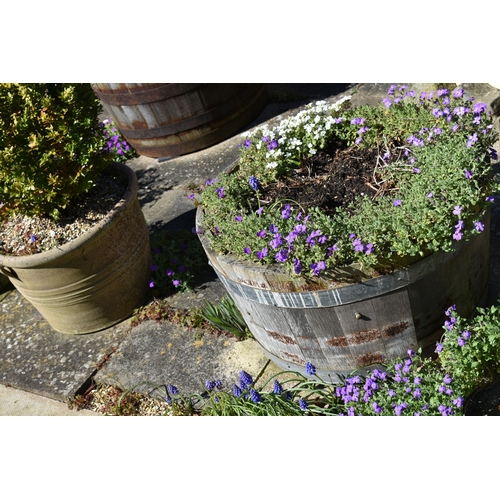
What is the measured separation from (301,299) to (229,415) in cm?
88

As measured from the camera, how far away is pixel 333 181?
3504 mm

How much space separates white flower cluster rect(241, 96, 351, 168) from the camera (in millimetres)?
3662

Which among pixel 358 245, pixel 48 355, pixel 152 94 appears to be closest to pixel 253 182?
pixel 358 245

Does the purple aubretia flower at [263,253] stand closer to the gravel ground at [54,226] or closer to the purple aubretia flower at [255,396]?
the purple aubretia flower at [255,396]

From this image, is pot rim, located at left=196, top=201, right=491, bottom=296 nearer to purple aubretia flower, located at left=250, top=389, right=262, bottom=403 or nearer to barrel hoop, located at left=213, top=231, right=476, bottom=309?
barrel hoop, located at left=213, top=231, right=476, bottom=309

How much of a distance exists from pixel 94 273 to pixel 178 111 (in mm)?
2404

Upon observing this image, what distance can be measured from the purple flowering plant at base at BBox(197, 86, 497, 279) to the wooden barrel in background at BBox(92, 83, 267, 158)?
82.2 inches

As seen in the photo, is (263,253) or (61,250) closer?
(263,253)

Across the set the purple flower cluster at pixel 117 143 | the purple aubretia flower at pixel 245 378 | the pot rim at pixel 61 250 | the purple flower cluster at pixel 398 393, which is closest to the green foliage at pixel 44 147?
the pot rim at pixel 61 250

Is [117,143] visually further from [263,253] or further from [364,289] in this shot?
[364,289]

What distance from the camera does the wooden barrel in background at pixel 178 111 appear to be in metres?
5.61

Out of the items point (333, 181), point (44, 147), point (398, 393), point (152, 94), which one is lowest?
point (398, 393)

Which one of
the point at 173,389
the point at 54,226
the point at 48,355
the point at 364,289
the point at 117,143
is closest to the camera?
the point at 364,289

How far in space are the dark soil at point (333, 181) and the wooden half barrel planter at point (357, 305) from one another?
0.58 metres
